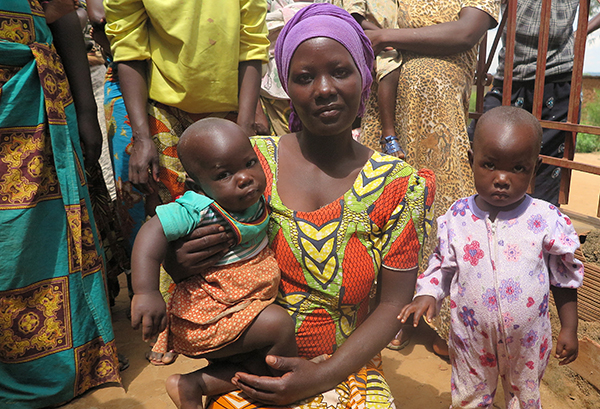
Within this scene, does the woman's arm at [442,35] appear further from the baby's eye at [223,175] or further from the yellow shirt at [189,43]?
the baby's eye at [223,175]

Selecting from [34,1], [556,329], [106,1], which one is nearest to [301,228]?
[106,1]

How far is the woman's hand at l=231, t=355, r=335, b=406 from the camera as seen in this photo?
154cm

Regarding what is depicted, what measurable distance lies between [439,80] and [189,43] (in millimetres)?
1520

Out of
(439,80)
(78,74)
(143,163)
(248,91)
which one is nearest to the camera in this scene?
(143,163)

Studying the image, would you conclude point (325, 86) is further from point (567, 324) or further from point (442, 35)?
point (442, 35)

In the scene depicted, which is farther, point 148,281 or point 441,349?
point 441,349

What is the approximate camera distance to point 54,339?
252cm

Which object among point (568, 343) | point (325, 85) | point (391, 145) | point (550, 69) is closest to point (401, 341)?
point (391, 145)

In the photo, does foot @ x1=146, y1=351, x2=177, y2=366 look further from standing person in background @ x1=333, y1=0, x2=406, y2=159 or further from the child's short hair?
standing person in background @ x1=333, y1=0, x2=406, y2=159

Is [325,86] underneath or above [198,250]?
above

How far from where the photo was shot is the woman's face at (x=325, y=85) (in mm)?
1642

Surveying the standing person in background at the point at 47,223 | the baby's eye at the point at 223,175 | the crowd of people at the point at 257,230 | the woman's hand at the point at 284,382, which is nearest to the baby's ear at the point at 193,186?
the crowd of people at the point at 257,230

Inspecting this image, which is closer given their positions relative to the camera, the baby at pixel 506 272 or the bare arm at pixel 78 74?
the baby at pixel 506 272

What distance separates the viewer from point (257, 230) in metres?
1.60
